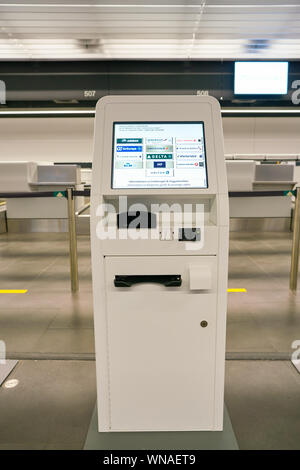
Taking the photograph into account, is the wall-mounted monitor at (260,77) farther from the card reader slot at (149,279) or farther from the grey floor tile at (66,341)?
the card reader slot at (149,279)

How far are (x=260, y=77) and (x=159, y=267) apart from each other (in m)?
5.07

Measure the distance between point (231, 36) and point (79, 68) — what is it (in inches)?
95.1

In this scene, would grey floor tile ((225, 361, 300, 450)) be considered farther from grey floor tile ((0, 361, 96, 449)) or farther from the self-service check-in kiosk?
grey floor tile ((0, 361, 96, 449))

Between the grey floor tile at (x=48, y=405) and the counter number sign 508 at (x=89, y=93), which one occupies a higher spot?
the counter number sign 508 at (x=89, y=93)

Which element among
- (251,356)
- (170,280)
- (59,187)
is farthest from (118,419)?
(59,187)

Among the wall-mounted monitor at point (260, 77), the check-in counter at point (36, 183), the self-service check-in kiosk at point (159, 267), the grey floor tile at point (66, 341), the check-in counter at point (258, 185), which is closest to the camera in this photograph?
the self-service check-in kiosk at point (159, 267)

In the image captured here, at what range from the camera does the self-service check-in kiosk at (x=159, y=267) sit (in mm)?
1275

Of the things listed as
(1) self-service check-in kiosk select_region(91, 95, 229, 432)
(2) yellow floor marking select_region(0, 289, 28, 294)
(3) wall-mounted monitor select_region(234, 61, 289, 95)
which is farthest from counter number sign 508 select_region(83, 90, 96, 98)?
(1) self-service check-in kiosk select_region(91, 95, 229, 432)

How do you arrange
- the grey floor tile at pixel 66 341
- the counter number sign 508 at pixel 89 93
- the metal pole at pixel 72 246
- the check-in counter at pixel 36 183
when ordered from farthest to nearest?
the counter number sign 508 at pixel 89 93 < the check-in counter at pixel 36 183 < the metal pole at pixel 72 246 < the grey floor tile at pixel 66 341

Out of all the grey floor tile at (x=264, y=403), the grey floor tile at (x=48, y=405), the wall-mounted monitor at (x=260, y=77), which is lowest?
the grey floor tile at (x=48, y=405)

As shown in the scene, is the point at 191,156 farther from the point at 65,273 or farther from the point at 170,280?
the point at 65,273

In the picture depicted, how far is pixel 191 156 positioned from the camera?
1.34 m

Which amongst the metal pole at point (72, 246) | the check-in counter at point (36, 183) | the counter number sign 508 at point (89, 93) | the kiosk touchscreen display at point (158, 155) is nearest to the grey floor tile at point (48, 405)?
the kiosk touchscreen display at point (158, 155)

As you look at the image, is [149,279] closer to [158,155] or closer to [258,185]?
[158,155]
